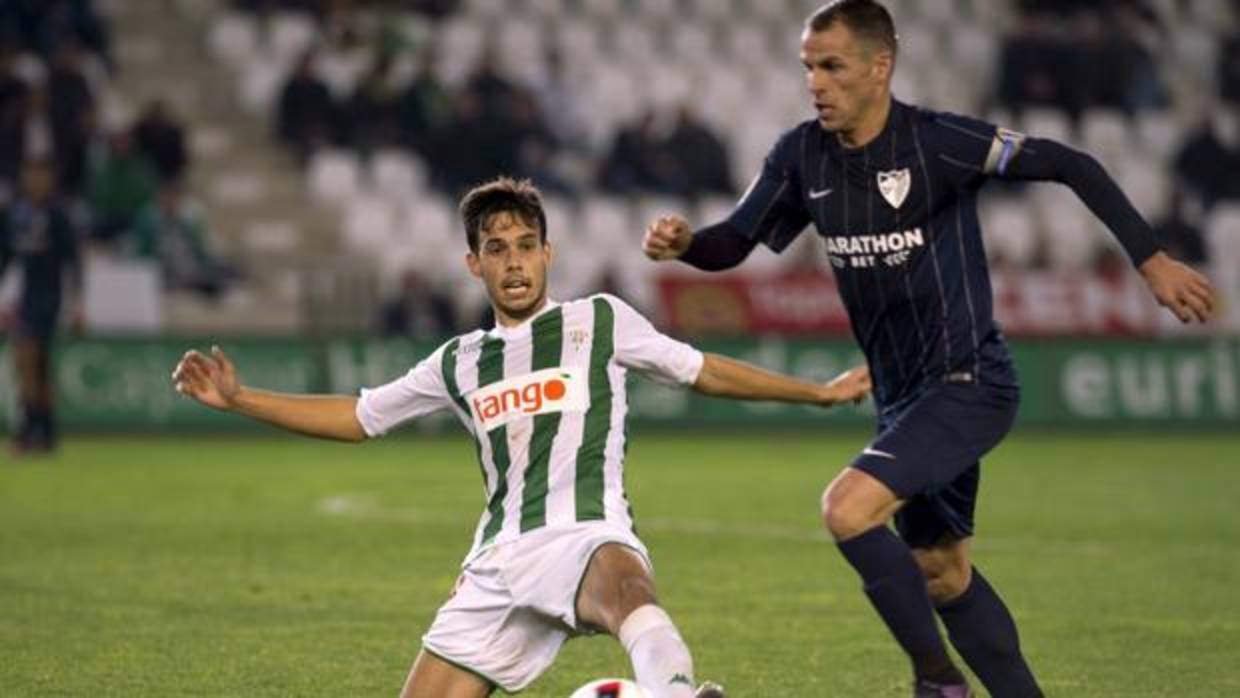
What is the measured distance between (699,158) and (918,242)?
1690 centimetres

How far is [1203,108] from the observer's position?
26000 millimetres

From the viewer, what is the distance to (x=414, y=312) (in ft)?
69.2

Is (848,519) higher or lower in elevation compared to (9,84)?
lower

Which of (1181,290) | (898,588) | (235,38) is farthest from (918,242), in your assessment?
(235,38)

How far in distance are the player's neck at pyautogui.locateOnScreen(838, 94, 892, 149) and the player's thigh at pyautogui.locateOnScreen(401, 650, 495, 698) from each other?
187 centimetres

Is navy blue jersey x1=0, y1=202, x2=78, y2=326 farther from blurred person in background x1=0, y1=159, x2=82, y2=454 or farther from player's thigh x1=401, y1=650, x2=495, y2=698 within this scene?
player's thigh x1=401, y1=650, x2=495, y2=698

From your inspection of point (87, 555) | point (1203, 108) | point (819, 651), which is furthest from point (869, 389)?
point (1203, 108)

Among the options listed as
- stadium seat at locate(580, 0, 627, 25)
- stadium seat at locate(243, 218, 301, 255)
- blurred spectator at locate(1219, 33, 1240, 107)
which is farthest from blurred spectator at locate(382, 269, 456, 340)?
blurred spectator at locate(1219, 33, 1240, 107)

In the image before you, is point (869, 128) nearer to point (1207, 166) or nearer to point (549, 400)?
point (549, 400)

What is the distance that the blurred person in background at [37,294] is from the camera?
59.7ft

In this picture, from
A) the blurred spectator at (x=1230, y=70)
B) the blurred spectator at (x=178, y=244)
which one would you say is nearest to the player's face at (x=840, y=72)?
the blurred spectator at (x=178, y=244)

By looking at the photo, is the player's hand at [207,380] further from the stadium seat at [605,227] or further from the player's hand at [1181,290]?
the stadium seat at [605,227]

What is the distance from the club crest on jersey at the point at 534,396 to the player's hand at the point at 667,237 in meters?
0.60

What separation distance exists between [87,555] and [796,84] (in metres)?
15.5
